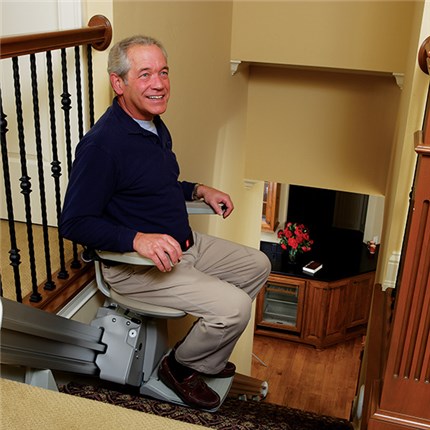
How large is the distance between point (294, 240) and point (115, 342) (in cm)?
531

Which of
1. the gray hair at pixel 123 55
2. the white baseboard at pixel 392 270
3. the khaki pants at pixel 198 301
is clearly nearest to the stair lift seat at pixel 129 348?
the khaki pants at pixel 198 301

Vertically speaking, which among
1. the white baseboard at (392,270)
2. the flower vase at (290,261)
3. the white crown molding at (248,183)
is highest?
the white baseboard at (392,270)

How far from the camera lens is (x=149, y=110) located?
2.18m

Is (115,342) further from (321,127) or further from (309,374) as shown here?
(309,374)

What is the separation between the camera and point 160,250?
1990mm

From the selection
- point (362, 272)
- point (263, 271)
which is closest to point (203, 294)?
point (263, 271)

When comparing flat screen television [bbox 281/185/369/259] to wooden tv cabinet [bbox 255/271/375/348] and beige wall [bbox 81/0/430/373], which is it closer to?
wooden tv cabinet [bbox 255/271/375/348]

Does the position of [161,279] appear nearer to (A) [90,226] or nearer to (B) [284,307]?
(A) [90,226]

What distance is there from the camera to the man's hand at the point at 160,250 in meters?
1.99

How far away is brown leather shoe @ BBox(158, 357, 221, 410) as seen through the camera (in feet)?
7.88

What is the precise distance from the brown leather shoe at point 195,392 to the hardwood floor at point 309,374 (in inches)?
159

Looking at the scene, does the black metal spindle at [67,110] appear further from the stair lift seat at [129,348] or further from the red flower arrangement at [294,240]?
the red flower arrangement at [294,240]

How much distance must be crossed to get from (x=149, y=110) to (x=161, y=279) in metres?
0.63

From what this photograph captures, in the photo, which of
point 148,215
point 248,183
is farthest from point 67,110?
point 248,183
